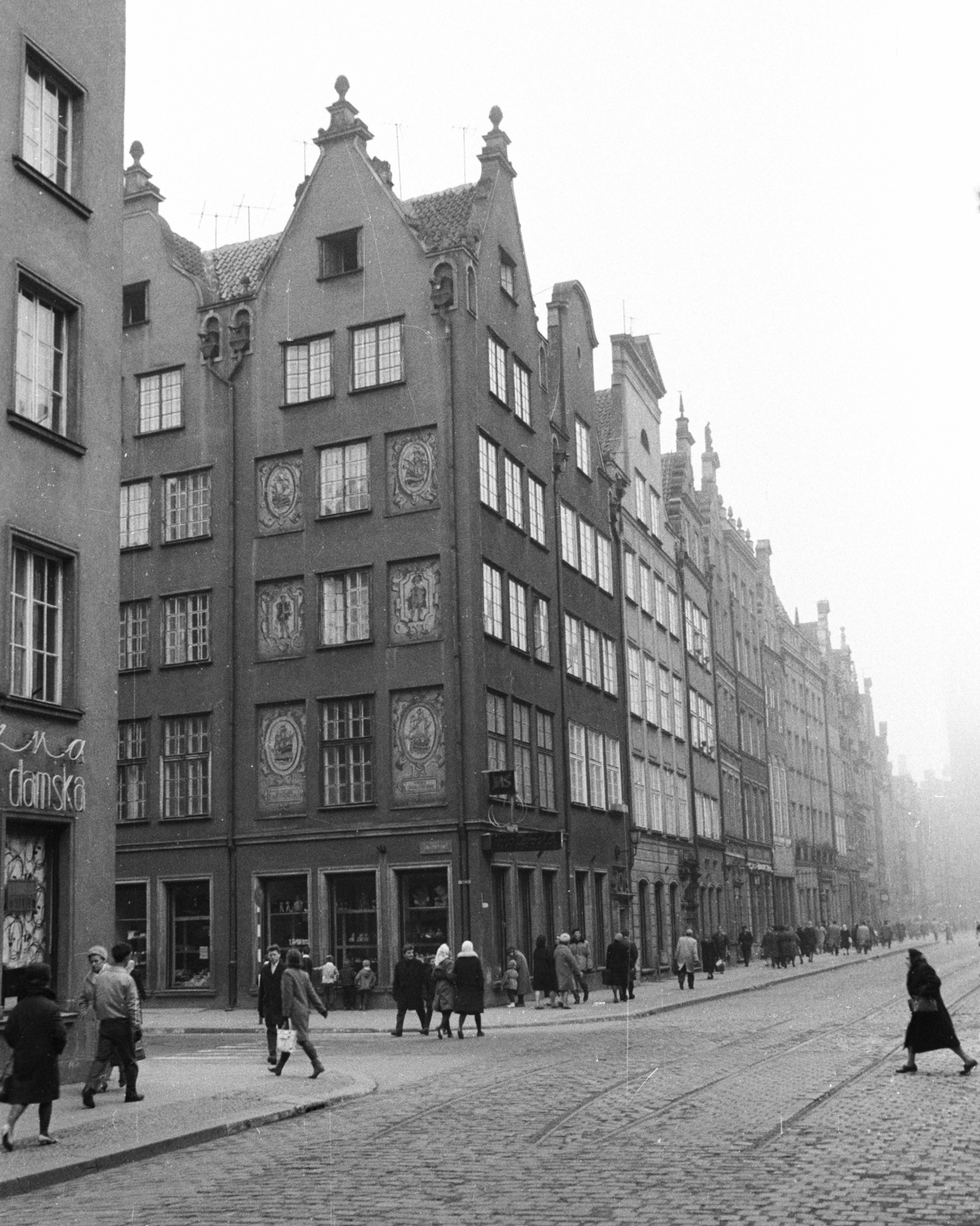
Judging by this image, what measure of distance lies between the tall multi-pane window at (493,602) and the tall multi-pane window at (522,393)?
5.05 meters

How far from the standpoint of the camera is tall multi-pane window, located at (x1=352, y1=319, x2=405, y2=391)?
38281mm

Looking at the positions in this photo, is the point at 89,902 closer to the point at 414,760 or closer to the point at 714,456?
the point at 414,760

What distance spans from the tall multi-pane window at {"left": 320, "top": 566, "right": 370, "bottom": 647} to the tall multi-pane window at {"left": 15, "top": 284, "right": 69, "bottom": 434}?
17.2m

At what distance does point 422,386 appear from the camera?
37750mm

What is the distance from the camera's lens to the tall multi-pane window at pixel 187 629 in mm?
39344

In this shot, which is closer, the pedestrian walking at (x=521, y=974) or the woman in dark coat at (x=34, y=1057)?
the woman in dark coat at (x=34, y=1057)

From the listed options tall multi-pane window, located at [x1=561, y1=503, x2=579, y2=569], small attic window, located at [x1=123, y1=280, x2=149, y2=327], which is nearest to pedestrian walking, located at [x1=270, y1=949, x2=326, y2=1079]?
tall multi-pane window, located at [x1=561, y1=503, x2=579, y2=569]

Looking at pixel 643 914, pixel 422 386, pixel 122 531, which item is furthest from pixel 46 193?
pixel 643 914

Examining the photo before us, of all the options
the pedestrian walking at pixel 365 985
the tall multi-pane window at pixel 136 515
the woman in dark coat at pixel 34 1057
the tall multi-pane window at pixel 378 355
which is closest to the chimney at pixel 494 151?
the tall multi-pane window at pixel 378 355

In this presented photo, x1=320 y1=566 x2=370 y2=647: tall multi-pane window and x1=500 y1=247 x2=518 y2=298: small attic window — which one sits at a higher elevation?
x1=500 y1=247 x2=518 y2=298: small attic window

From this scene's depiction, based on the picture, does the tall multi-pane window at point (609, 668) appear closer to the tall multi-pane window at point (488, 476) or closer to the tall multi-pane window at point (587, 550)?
the tall multi-pane window at point (587, 550)

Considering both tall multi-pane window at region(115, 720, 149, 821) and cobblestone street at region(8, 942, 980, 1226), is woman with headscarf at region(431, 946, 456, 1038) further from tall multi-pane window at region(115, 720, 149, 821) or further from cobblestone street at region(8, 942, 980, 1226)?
tall multi-pane window at region(115, 720, 149, 821)

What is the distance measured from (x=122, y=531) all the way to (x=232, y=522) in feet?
11.4

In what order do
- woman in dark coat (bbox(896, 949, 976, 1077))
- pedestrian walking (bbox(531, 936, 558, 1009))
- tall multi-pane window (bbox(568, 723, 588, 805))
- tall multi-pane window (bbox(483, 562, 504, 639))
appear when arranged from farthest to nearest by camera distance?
tall multi-pane window (bbox(568, 723, 588, 805)), tall multi-pane window (bbox(483, 562, 504, 639)), pedestrian walking (bbox(531, 936, 558, 1009)), woman in dark coat (bbox(896, 949, 976, 1077))
